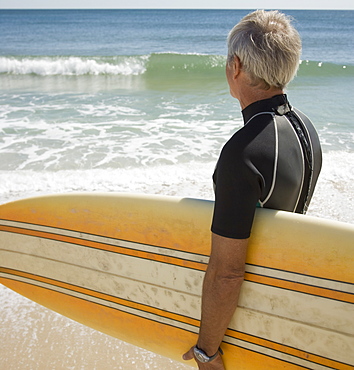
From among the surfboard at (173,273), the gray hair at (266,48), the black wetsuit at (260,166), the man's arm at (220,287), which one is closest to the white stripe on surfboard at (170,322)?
the surfboard at (173,273)

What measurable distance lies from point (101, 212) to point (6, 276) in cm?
81

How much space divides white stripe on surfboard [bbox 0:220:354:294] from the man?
193 millimetres

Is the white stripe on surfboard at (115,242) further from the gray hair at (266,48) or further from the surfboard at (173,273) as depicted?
the gray hair at (266,48)

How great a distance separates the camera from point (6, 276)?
221 centimetres

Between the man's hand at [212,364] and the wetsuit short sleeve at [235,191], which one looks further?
the man's hand at [212,364]

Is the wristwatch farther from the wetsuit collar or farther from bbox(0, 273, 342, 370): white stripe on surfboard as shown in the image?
the wetsuit collar

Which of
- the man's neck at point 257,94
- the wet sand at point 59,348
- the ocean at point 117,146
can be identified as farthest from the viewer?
the ocean at point 117,146

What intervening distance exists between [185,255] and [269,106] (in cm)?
66

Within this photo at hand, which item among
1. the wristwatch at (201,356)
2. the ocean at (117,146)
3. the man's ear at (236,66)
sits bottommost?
→ the ocean at (117,146)

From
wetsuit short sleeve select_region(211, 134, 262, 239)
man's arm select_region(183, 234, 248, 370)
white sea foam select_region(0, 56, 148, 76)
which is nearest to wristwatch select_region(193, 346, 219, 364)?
man's arm select_region(183, 234, 248, 370)

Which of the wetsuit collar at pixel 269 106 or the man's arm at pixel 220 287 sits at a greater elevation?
the wetsuit collar at pixel 269 106

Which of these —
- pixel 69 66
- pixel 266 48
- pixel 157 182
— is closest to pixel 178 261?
pixel 266 48

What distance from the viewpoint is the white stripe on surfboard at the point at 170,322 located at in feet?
4.77

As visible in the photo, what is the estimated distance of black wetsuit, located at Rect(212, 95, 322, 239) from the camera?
3.60ft
